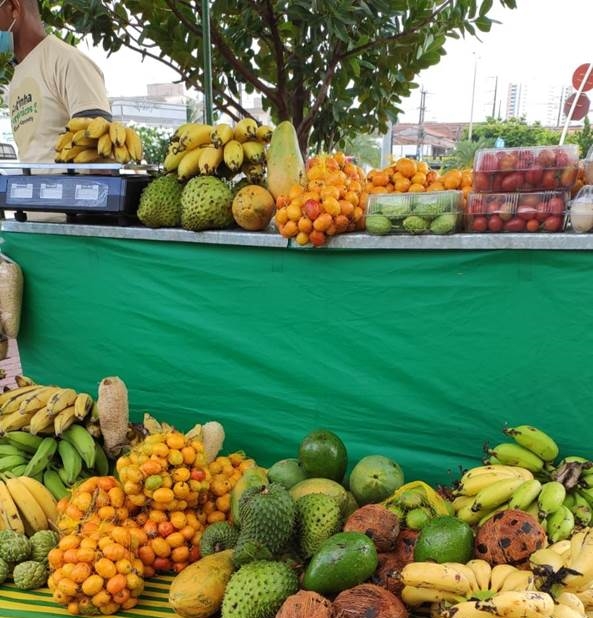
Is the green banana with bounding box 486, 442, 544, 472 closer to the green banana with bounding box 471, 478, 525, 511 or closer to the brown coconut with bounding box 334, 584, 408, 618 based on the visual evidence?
the green banana with bounding box 471, 478, 525, 511

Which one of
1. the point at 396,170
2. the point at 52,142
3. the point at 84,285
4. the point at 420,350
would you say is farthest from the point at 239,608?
the point at 52,142

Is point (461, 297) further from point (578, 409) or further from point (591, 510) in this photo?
point (591, 510)

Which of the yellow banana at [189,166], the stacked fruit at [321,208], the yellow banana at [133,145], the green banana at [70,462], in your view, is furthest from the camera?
the yellow banana at [133,145]

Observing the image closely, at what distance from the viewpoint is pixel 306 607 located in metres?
1.58

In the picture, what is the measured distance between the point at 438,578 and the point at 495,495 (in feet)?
1.59

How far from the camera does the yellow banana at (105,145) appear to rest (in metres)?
3.17

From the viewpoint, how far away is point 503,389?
7.70 ft

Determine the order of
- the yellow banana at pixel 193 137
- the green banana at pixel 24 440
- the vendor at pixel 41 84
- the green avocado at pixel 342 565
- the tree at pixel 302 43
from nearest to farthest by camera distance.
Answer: the green avocado at pixel 342 565
the green banana at pixel 24 440
the yellow banana at pixel 193 137
the vendor at pixel 41 84
the tree at pixel 302 43

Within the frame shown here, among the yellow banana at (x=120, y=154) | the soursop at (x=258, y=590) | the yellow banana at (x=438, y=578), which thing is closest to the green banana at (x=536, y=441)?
the yellow banana at (x=438, y=578)

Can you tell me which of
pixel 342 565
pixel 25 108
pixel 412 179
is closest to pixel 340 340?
pixel 412 179

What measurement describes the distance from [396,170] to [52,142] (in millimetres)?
2298

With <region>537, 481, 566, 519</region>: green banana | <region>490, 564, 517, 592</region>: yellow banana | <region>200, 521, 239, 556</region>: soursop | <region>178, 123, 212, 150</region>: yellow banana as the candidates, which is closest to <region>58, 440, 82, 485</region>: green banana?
<region>200, 521, 239, 556</region>: soursop

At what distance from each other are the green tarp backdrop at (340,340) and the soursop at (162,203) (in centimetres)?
16

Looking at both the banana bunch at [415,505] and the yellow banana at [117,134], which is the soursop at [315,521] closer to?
the banana bunch at [415,505]
